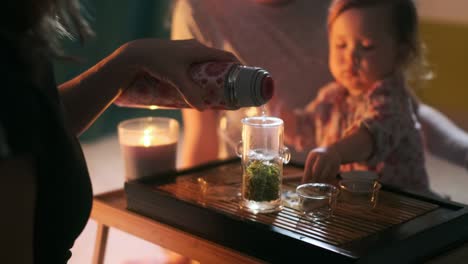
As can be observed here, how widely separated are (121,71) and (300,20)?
0.87 metres

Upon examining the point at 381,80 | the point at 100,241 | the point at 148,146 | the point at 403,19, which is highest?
the point at 403,19

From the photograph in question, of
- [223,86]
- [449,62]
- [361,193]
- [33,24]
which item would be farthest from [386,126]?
[449,62]

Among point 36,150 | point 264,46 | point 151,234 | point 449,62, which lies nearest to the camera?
point 36,150

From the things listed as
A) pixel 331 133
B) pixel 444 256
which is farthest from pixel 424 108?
pixel 444 256

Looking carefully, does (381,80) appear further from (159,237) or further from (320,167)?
(159,237)

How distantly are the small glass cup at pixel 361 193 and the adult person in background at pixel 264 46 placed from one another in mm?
668

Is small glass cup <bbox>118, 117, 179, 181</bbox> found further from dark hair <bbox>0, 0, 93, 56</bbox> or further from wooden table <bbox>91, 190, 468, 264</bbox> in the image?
dark hair <bbox>0, 0, 93, 56</bbox>

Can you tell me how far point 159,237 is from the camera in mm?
974

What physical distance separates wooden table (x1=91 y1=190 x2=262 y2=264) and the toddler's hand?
239 mm

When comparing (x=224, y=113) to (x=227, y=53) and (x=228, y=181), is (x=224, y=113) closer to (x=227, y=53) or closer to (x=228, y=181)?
(x=228, y=181)

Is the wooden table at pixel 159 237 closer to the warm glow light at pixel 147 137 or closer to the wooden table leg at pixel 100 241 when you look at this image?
the wooden table leg at pixel 100 241

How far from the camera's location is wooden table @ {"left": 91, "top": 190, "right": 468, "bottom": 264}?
34.4 inches

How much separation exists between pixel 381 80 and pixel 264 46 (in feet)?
1.36

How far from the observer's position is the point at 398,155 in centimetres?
142
